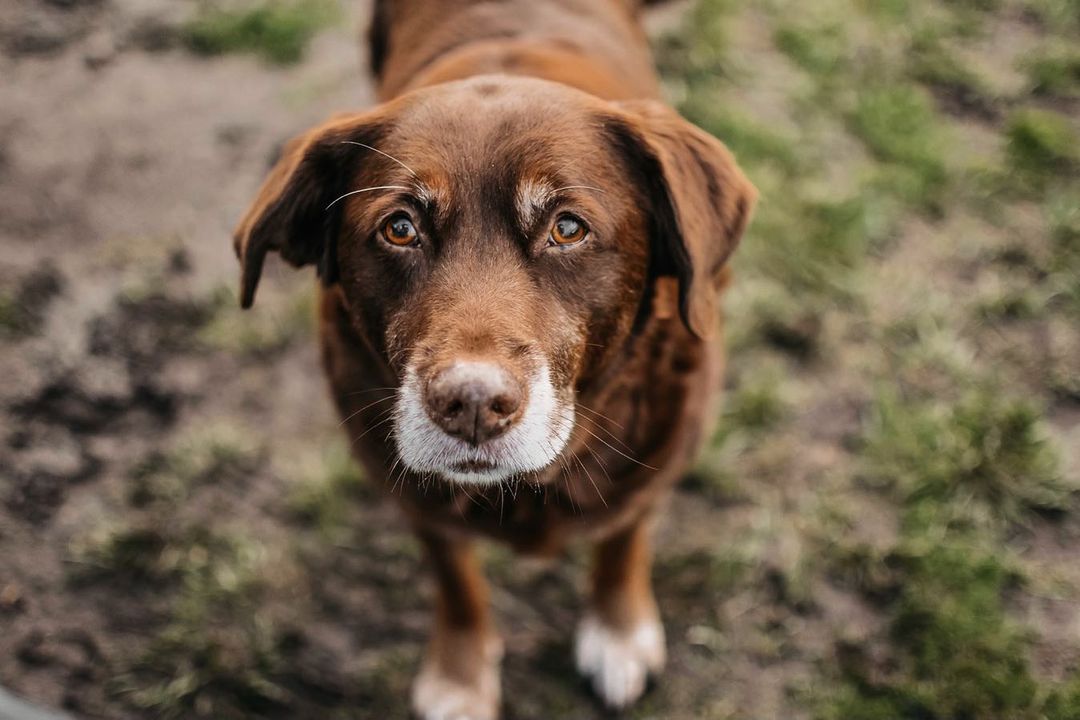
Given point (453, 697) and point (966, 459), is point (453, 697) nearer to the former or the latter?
point (453, 697)

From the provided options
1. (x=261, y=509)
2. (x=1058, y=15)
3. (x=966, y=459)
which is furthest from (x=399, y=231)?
(x=1058, y=15)

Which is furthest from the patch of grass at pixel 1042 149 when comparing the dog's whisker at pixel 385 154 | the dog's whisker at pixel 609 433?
the dog's whisker at pixel 385 154

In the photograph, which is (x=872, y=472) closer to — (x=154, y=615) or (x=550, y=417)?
(x=550, y=417)

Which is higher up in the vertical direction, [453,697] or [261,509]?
[261,509]

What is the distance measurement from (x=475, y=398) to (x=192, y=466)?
200cm

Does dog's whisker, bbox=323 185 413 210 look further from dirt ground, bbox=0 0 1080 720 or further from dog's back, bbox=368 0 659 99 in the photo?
dirt ground, bbox=0 0 1080 720

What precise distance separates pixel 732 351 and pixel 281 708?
2.11 metres

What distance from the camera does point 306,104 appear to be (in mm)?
4520

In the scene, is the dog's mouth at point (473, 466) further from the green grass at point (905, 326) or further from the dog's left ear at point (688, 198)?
the green grass at point (905, 326)

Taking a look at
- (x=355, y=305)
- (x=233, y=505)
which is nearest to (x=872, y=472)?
(x=355, y=305)

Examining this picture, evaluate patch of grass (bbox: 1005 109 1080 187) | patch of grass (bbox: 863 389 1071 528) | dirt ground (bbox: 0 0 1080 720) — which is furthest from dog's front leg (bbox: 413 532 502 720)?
patch of grass (bbox: 1005 109 1080 187)

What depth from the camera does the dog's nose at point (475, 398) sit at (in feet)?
6.13

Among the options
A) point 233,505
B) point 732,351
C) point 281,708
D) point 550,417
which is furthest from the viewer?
point 732,351

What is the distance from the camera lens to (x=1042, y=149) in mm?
4137
